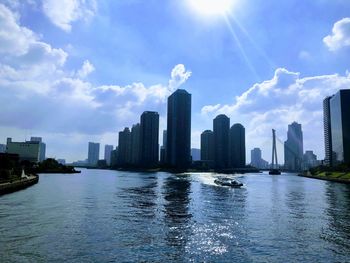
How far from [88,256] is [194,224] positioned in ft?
54.1

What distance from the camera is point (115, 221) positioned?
139ft

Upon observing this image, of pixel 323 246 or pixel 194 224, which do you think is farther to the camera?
pixel 194 224

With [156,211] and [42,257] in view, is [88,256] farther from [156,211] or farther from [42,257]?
[156,211]

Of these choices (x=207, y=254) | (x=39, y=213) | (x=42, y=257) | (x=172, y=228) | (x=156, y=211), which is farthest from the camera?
(x=156, y=211)

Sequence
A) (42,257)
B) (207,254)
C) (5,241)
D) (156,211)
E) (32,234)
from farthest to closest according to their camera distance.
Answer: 1. (156,211)
2. (32,234)
3. (5,241)
4. (207,254)
5. (42,257)

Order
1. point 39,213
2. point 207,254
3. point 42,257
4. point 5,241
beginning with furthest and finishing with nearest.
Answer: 1. point 39,213
2. point 5,241
3. point 207,254
4. point 42,257

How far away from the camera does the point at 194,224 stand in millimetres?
41062

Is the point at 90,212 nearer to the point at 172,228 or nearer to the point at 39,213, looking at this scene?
the point at 39,213

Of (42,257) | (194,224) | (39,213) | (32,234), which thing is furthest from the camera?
(39,213)

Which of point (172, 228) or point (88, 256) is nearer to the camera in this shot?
point (88, 256)

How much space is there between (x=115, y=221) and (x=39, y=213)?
12133 mm

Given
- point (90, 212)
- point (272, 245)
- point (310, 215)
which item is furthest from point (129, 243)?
point (310, 215)

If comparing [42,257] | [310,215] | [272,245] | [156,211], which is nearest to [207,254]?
[272,245]

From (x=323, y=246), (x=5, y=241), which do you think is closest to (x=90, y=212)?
(x=5, y=241)
